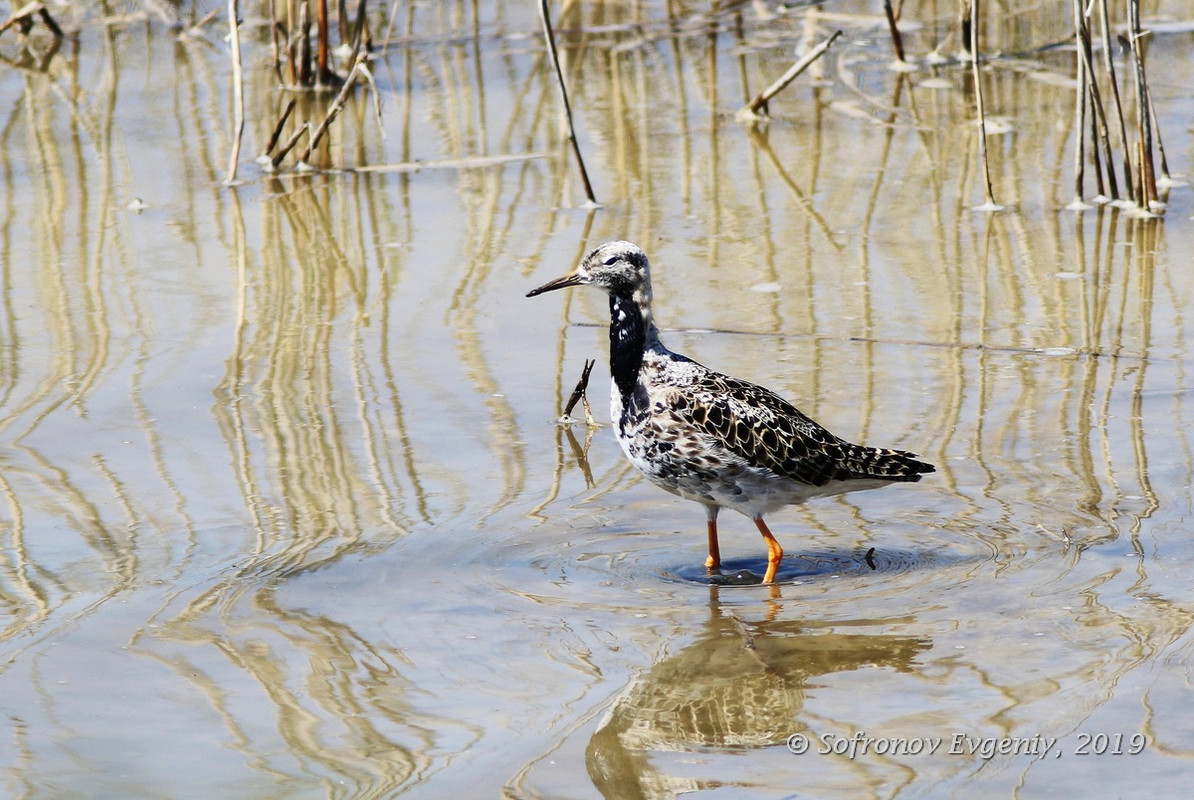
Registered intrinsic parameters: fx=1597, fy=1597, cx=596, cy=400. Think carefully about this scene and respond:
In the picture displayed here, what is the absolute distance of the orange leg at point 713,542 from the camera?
636cm

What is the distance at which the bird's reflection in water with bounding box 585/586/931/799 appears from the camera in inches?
191

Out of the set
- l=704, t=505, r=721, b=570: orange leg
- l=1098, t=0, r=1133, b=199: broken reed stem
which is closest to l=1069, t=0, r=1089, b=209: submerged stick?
l=1098, t=0, r=1133, b=199: broken reed stem

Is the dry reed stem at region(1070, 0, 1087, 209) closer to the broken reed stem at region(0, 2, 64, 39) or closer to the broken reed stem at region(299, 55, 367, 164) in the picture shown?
the broken reed stem at region(299, 55, 367, 164)

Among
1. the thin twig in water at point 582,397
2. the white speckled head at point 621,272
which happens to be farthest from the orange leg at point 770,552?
the thin twig in water at point 582,397

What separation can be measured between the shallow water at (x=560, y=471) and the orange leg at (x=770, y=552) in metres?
0.08

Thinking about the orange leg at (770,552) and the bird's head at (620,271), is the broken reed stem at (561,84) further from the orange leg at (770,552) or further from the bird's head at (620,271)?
the orange leg at (770,552)

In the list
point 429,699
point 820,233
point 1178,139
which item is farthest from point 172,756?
point 1178,139

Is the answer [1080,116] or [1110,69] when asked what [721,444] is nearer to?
[1110,69]

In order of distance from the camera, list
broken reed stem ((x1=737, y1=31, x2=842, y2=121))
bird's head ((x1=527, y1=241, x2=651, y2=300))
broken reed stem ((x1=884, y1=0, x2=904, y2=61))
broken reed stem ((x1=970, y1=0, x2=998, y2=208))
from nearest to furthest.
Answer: bird's head ((x1=527, y1=241, x2=651, y2=300))
broken reed stem ((x1=970, y1=0, x2=998, y2=208))
broken reed stem ((x1=737, y1=31, x2=842, y2=121))
broken reed stem ((x1=884, y1=0, x2=904, y2=61))

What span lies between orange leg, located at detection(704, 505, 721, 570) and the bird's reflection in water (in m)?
0.46

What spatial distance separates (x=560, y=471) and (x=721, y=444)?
1.14 meters

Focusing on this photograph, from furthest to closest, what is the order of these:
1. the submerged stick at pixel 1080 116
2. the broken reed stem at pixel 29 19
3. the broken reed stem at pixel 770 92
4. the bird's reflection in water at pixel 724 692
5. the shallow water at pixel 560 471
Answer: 1. the broken reed stem at pixel 29 19
2. the broken reed stem at pixel 770 92
3. the submerged stick at pixel 1080 116
4. the shallow water at pixel 560 471
5. the bird's reflection in water at pixel 724 692

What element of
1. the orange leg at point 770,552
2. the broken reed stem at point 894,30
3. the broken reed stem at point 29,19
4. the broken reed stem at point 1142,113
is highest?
the broken reed stem at point 29,19

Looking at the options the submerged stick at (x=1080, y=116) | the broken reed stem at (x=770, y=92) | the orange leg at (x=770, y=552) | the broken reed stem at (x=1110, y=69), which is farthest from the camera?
the broken reed stem at (x=770, y=92)
